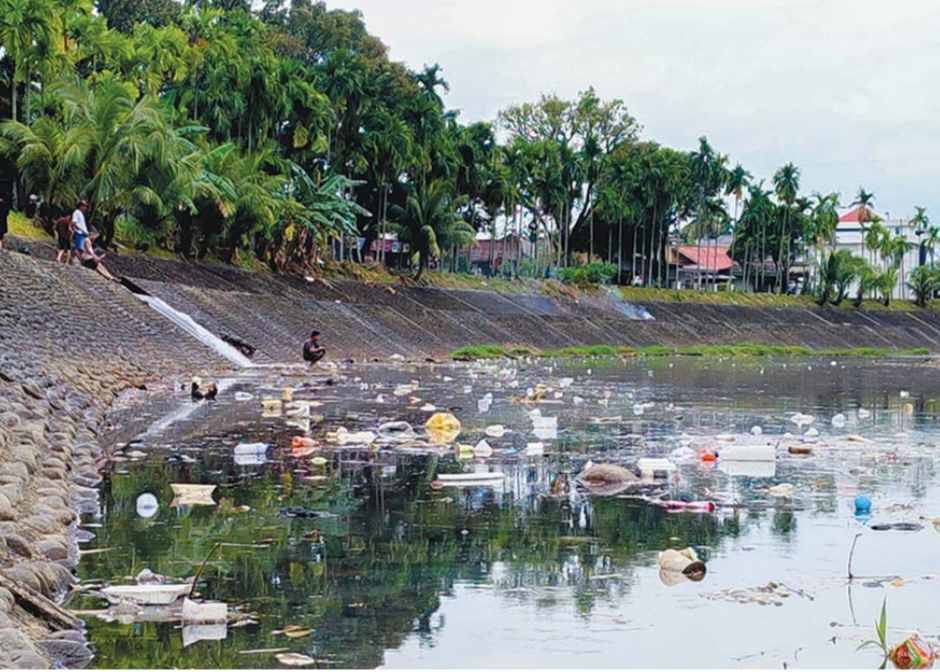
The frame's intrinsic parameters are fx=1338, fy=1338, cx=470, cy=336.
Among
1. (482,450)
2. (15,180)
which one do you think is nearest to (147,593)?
(482,450)

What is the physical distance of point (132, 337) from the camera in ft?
95.8

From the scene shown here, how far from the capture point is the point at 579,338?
62500 mm

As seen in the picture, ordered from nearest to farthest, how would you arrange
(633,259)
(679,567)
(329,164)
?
1. (679,567)
2. (329,164)
3. (633,259)

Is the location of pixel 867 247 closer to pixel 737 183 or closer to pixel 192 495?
pixel 737 183

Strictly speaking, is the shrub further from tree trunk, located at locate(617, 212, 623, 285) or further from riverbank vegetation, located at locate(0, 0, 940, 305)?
tree trunk, located at locate(617, 212, 623, 285)

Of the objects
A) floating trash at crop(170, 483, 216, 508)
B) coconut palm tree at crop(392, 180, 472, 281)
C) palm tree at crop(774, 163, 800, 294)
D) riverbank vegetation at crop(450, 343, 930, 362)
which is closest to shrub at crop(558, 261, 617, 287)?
riverbank vegetation at crop(450, 343, 930, 362)

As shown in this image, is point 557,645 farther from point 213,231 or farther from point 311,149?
point 311,149

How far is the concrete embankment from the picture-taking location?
808 cm

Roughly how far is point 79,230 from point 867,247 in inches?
3771

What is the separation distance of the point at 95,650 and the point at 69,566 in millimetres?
1918

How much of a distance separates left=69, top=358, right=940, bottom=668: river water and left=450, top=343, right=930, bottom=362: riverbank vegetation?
3173 centimetres

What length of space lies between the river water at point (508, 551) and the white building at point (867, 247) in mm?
105355

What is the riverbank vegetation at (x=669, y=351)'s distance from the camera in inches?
1963

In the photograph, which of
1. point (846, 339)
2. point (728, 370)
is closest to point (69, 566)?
point (728, 370)
